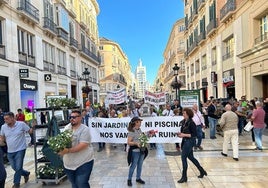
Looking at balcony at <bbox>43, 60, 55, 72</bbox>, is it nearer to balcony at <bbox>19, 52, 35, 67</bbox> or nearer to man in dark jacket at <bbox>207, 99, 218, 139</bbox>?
balcony at <bbox>19, 52, 35, 67</bbox>

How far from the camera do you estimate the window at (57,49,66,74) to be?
2852 cm

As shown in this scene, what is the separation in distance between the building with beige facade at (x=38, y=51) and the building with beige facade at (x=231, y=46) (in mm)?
14936

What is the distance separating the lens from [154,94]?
14578 mm

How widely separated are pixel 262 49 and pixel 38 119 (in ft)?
44.8

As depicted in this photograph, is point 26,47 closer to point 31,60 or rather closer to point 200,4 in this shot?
point 31,60

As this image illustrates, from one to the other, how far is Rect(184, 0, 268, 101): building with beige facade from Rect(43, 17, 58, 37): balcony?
1475cm

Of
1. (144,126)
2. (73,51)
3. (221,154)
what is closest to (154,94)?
(144,126)

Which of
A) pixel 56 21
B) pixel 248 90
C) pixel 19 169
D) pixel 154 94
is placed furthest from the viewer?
pixel 56 21

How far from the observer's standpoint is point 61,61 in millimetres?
29469

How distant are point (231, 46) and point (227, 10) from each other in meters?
3.26

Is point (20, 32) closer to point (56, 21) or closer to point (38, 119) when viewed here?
point (56, 21)

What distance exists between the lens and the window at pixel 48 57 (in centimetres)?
2473

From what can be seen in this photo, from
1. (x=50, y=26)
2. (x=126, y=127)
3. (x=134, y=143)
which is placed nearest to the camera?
(x=134, y=143)

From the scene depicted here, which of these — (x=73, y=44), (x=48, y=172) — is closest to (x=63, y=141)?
(x=48, y=172)
